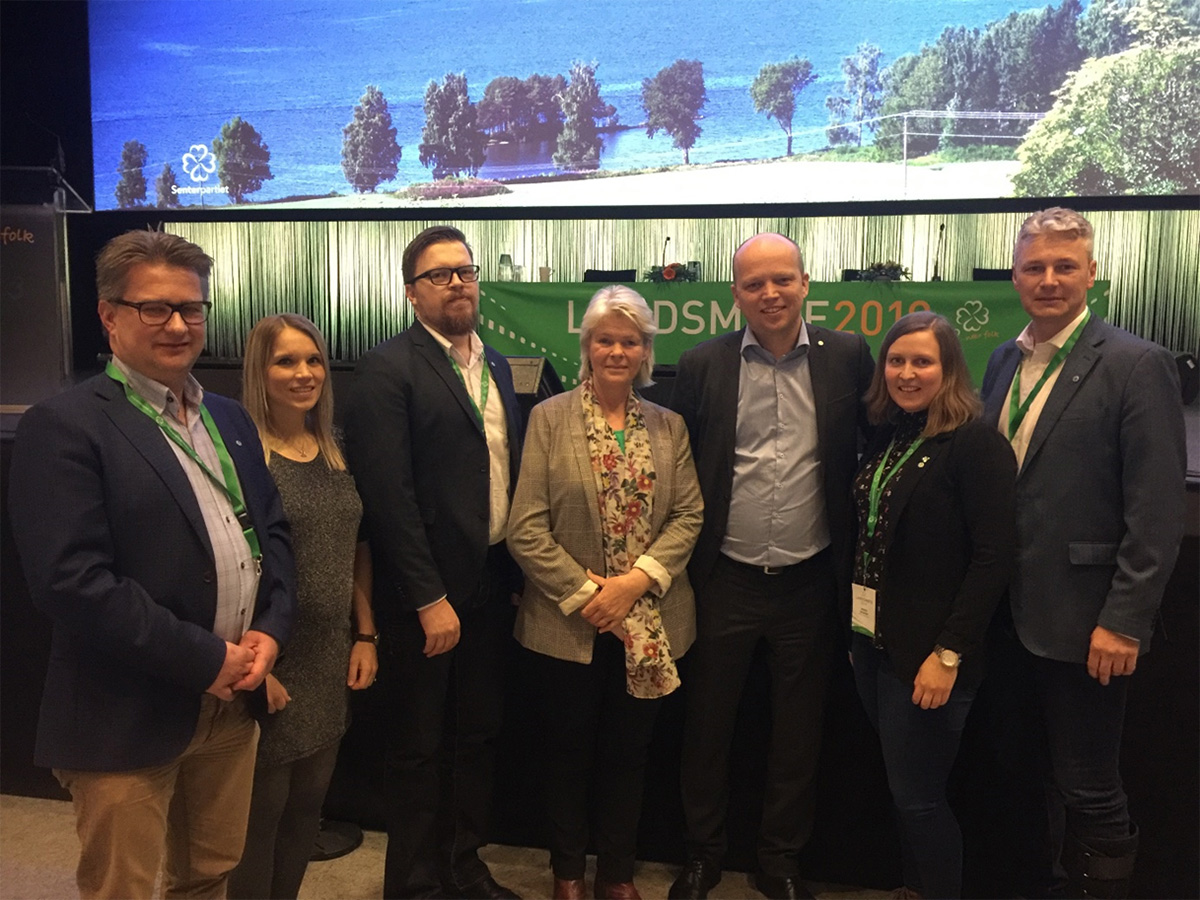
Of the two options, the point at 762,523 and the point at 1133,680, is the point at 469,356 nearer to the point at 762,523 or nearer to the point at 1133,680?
the point at 762,523

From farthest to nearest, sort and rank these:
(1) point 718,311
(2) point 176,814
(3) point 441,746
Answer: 1. (1) point 718,311
2. (3) point 441,746
3. (2) point 176,814

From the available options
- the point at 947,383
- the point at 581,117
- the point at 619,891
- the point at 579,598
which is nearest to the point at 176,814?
the point at 579,598

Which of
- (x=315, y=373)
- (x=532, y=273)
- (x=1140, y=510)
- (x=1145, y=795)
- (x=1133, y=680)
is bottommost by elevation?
(x=1145, y=795)

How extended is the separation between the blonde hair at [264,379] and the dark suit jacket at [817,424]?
3.10ft

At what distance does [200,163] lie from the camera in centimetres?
592

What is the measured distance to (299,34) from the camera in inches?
223

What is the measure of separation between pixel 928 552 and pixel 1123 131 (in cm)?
408

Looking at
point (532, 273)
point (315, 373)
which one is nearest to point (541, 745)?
point (315, 373)

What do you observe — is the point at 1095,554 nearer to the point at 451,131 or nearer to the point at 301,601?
the point at 301,601

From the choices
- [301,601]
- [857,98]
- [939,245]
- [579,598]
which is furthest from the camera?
[939,245]

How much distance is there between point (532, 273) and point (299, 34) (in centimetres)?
217

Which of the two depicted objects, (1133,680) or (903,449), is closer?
(903,449)

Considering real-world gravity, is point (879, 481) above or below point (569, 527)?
above

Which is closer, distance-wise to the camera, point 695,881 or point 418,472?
point 418,472
